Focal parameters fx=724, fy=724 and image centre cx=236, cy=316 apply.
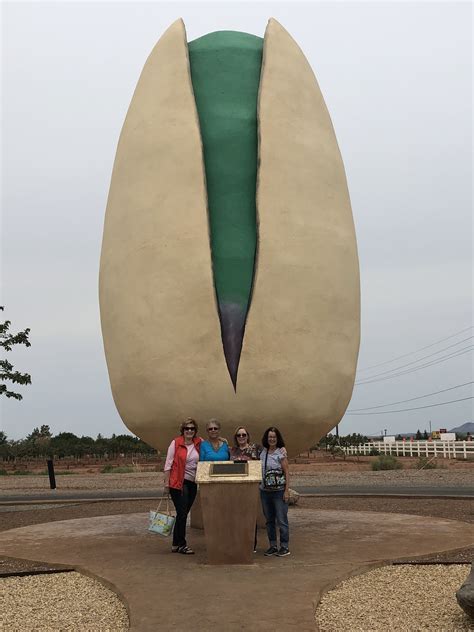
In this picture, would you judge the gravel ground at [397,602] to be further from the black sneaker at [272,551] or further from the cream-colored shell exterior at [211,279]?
the cream-colored shell exterior at [211,279]

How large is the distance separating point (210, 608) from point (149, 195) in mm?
5044

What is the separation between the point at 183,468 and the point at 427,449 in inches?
1325

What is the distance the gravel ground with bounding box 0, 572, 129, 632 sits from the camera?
530 centimetres

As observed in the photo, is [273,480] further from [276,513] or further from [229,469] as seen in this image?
[229,469]

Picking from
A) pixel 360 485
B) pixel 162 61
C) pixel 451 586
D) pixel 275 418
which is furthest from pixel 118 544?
pixel 360 485

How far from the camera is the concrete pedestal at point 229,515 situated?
7.04m

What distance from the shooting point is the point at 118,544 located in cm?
859

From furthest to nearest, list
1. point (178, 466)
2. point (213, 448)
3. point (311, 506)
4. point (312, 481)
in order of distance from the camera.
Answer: point (312, 481), point (311, 506), point (178, 466), point (213, 448)

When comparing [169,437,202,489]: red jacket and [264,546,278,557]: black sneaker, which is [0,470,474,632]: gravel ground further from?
[169,437,202,489]: red jacket

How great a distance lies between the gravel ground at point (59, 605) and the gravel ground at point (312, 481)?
1424cm

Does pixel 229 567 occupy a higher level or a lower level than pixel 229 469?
lower

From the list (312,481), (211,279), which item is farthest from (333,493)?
(211,279)

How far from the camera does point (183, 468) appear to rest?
25.3 feet

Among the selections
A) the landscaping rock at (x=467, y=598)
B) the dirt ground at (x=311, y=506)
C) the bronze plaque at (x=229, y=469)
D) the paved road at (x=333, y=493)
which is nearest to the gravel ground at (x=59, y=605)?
the bronze plaque at (x=229, y=469)
